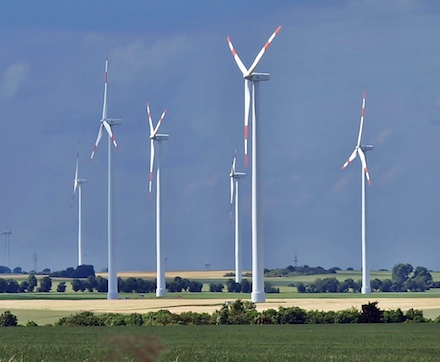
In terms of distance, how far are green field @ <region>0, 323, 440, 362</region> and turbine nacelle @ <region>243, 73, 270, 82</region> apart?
118ft

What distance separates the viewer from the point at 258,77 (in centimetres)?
10069

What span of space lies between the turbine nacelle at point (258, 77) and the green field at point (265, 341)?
36074 mm

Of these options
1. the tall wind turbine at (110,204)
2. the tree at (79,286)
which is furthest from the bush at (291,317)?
the tree at (79,286)

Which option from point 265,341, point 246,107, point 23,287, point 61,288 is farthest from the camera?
point 23,287

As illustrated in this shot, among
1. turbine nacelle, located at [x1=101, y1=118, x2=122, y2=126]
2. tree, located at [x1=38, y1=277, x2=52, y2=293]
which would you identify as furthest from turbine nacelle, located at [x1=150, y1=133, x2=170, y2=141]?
tree, located at [x1=38, y1=277, x2=52, y2=293]

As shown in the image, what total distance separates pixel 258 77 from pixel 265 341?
50.8m

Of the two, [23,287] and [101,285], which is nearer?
[101,285]

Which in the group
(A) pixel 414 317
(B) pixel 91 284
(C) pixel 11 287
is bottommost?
(C) pixel 11 287

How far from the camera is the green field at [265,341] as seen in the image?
39375mm

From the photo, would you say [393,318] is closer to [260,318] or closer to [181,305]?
[260,318]

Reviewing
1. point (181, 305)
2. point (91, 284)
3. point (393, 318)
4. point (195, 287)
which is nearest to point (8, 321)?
Result: point (393, 318)

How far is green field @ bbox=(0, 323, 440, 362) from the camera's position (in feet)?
129

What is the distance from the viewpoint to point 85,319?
77000mm

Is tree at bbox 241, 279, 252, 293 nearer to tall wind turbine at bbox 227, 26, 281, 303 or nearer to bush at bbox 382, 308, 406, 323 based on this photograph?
tall wind turbine at bbox 227, 26, 281, 303
